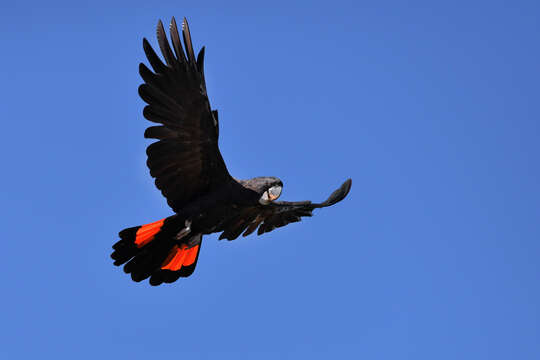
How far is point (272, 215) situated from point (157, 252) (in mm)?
2011

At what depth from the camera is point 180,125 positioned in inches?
364

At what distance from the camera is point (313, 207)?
33.4 ft

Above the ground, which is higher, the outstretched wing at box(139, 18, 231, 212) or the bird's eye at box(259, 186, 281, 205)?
the outstretched wing at box(139, 18, 231, 212)

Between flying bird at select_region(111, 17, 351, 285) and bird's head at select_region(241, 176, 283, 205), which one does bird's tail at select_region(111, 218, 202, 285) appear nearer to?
flying bird at select_region(111, 17, 351, 285)

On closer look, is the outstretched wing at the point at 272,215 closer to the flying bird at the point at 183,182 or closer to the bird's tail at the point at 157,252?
the flying bird at the point at 183,182

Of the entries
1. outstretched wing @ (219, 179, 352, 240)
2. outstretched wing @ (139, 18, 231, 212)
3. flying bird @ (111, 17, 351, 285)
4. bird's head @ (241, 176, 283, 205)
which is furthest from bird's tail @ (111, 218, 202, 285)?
bird's head @ (241, 176, 283, 205)

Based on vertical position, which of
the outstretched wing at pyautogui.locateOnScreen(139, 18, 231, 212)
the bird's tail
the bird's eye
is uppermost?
the outstretched wing at pyautogui.locateOnScreen(139, 18, 231, 212)

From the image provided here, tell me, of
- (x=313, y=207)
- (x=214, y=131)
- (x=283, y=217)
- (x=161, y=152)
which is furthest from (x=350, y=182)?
(x=161, y=152)

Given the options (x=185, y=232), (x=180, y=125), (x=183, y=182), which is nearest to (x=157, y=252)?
(x=185, y=232)

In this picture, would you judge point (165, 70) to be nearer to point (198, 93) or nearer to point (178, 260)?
point (198, 93)

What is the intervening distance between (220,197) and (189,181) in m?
0.52

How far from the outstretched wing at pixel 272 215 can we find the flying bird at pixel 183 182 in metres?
0.02

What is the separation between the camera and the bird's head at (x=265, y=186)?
973cm

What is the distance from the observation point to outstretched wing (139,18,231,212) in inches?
353
